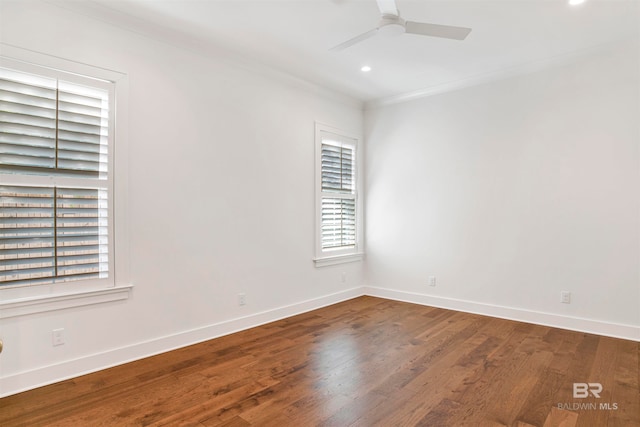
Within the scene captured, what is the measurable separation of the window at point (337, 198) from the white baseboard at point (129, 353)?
969 millimetres

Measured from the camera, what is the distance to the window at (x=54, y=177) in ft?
7.98

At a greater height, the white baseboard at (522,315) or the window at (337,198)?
the window at (337,198)

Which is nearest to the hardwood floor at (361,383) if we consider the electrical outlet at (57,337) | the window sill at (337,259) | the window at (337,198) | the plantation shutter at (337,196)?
the electrical outlet at (57,337)

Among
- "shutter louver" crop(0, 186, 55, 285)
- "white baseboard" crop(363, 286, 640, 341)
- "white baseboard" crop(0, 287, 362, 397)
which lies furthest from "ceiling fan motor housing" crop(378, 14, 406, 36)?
"white baseboard" crop(363, 286, 640, 341)

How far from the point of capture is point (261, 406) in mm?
2260

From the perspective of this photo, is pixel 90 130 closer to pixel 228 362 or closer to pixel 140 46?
pixel 140 46

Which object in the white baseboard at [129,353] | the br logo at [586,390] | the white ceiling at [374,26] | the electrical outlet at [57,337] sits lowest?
the br logo at [586,390]

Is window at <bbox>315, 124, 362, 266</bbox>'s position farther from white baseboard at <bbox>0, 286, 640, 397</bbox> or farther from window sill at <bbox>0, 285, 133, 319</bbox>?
window sill at <bbox>0, 285, 133, 319</bbox>

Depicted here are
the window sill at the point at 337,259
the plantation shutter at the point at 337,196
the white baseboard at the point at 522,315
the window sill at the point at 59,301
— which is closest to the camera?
the window sill at the point at 59,301

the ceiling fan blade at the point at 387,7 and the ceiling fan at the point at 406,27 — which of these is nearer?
the ceiling fan blade at the point at 387,7

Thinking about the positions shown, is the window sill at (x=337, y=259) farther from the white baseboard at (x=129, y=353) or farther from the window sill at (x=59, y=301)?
the window sill at (x=59, y=301)

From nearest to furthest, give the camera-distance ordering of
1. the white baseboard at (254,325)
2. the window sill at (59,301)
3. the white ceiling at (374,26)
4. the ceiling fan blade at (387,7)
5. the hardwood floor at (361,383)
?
1. the hardwood floor at (361,383)
2. the ceiling fan blade at (387,7)
3. the window sill at (59,301)
4. the white baseboard at (254,325)
5. the white ceiling at (374,26)

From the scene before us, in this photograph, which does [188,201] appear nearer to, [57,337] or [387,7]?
[57,337]

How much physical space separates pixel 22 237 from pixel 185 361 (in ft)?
4.94
